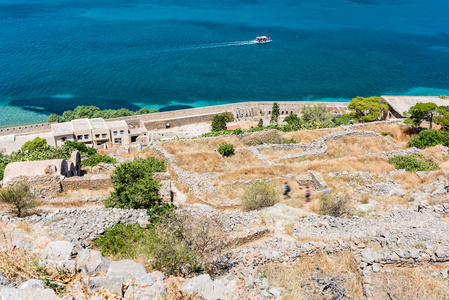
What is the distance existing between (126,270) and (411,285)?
8489mm

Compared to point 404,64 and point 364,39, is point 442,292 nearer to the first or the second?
point 404,64

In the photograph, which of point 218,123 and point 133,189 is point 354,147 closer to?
point 133,189

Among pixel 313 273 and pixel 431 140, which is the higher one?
pixel 313 273

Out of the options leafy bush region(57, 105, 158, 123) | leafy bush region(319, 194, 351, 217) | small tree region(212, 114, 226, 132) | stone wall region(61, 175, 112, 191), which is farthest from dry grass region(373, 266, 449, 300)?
leafy bush region(57, 105, 158, 123)

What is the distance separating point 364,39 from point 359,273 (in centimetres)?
12695

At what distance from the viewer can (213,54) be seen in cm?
10556

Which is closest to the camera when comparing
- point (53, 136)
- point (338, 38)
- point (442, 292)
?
point (442, 292)

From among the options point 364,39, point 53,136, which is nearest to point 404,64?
point 364,39

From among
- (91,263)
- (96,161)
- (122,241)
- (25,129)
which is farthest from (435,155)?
(25,129)

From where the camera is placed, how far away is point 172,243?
37.4 ft

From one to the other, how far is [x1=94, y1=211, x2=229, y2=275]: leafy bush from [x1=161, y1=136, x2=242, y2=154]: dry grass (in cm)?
1453

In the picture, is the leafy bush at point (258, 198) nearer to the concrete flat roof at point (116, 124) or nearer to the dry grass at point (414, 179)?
the dry grass at point (414, 179)

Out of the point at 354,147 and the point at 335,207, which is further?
the point at 354,147

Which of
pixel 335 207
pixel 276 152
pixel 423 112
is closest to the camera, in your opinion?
pixel 335 207
